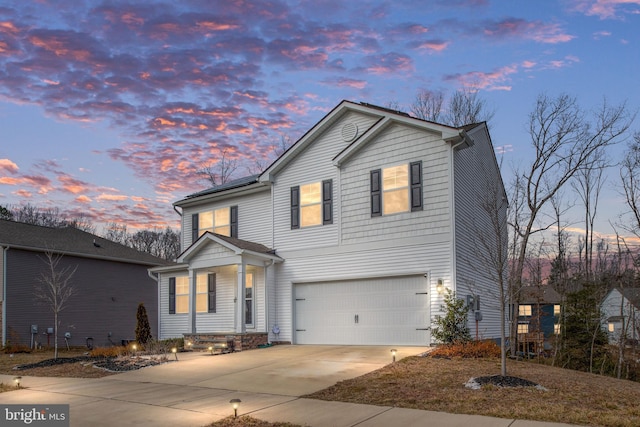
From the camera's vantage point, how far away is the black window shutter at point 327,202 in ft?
66.2

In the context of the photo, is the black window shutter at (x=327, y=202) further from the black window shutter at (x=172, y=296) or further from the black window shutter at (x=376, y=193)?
the black window shutter at (x=172, y=296)

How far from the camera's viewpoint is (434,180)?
1783 cm

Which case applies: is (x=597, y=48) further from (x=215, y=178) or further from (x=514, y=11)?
(x=215, y=178)

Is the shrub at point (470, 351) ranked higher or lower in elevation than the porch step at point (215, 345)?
higher

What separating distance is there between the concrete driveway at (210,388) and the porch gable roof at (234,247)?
12.4 feet

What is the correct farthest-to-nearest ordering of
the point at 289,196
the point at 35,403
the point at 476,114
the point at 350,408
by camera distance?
1. the point at 476,114
2. the point at 289,196
3. the point at 35,403
4. the point at 350,408

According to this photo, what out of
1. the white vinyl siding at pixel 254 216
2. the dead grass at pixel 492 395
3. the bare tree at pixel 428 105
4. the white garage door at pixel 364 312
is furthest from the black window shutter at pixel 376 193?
the bare tree at pixel 428 105

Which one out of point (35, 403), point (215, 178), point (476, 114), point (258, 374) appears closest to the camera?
point (35, 403)

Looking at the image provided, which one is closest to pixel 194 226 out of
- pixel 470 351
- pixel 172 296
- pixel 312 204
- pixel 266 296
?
pixel 172 296

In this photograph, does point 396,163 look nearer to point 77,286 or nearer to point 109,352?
point 109,352

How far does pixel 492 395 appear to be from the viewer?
9688 millimetres

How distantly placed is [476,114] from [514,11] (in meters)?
16.5

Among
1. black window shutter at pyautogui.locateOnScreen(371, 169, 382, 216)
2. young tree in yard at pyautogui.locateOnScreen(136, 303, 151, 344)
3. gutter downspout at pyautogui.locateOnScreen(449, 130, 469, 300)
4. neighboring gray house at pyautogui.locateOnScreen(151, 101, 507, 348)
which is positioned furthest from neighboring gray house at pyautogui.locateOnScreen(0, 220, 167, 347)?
gutter downspout at pyautogui.locateOnScreen(449, 130, 469, 300)

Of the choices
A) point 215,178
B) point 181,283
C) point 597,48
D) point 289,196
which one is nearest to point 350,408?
point 289,196
